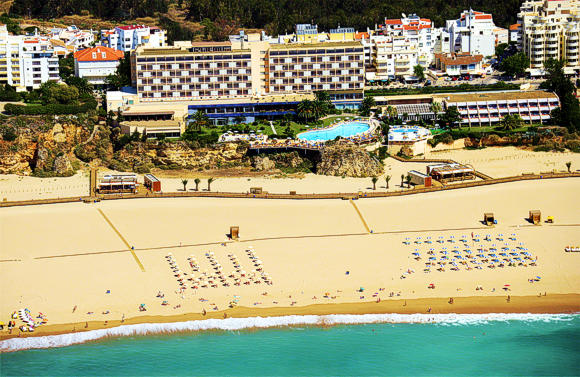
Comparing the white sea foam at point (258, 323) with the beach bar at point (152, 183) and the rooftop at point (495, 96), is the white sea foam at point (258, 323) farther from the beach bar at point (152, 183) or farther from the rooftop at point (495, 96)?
the rooftop at point (495, 96)

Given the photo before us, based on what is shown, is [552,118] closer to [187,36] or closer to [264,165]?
[264,165]

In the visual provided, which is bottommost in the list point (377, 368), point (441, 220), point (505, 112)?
point (377, 368)

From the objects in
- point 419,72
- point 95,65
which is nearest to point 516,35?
point 419,72

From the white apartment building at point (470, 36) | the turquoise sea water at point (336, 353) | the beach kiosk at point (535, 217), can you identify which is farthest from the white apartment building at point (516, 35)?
the turquoise sea water at point (336, 353)

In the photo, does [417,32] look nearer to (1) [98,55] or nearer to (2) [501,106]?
(2) [501,106]

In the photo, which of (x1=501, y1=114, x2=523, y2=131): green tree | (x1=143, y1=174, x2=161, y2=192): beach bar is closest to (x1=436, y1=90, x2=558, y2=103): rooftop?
(x1=501, y1=114, x2=523, y2=131): green tree

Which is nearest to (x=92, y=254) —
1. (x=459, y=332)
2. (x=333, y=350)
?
(x=333, y=350)
